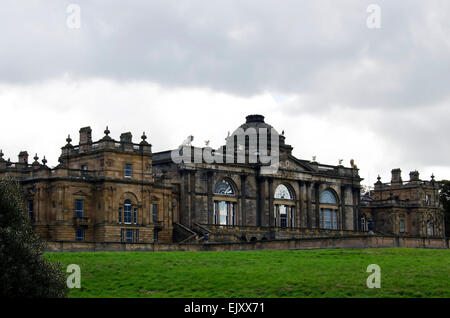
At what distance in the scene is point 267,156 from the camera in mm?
95438

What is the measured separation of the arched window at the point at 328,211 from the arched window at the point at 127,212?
100 feet

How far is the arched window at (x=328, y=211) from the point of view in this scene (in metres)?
102

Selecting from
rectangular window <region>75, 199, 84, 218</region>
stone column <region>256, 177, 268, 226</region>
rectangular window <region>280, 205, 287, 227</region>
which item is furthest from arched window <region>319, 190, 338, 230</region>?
rectangular window <region>75, 199, 84, 218</region>

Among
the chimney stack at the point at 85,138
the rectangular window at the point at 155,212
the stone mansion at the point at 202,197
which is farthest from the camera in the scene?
the rectangular window at the point at 155,212

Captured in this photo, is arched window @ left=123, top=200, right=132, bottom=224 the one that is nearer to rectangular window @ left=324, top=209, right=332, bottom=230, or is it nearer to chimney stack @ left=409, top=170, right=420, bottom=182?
rectangular window @ left=324, top=209, right=332, bottom=230

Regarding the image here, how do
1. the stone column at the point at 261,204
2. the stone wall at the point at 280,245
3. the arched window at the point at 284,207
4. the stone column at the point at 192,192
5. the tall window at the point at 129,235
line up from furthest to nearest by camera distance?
1. the arched window at the point at 284,207
2. the stone column at the point at 261,204
3. the stone column at the point at 192,192
4. the tall window at the point at 129,235
5. the stone wall at the point at 280,245

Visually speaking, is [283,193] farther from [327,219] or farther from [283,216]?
[327,219]

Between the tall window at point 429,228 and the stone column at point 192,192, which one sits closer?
the stone column at point 192,192

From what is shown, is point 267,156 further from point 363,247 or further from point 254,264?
point 254,264

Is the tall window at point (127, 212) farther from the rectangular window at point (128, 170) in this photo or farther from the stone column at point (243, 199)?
the stone column at point (243, 199)

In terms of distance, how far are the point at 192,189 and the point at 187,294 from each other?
47927 millimetres

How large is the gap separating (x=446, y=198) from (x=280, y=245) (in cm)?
7019

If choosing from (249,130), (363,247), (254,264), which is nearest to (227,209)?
(249,130)

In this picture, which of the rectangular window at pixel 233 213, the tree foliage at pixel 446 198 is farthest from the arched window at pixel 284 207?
the tree foliage at pixel 446 198
